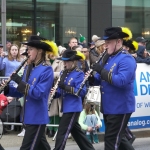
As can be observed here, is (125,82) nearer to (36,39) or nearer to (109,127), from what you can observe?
(109,127)

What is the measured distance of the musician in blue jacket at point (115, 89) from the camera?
5836 millimetres

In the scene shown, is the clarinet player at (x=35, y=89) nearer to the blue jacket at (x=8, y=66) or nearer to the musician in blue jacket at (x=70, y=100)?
the musician in blue jacket at (x=70, y=100)

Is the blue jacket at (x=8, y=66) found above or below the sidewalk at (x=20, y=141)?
above

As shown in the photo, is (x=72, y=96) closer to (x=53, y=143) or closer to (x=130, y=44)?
(x=130, y=44)

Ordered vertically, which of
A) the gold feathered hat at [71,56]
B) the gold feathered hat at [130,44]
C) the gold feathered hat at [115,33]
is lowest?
the gold feathered hat at [71,56]

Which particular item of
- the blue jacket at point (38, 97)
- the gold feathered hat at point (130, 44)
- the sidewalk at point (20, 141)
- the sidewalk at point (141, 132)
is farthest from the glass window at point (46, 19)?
the blue jacket at point (38, 97)

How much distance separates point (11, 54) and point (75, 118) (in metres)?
3.87

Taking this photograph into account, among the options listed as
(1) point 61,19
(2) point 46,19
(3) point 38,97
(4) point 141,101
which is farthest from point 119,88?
(1) point 61,19

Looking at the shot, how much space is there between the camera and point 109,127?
19.5 feet

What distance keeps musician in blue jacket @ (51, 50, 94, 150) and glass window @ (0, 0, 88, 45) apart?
33.2 feet

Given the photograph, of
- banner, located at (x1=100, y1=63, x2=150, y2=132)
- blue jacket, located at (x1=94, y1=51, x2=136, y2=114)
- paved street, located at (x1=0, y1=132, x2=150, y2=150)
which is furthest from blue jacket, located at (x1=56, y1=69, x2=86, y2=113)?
banner, located at (x1=100, y1=63, x2=150, y2=132)

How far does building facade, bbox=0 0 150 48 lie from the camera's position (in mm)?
17266

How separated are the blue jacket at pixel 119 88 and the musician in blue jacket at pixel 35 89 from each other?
708mm

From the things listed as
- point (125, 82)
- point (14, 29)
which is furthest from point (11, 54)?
point (14, 29)
